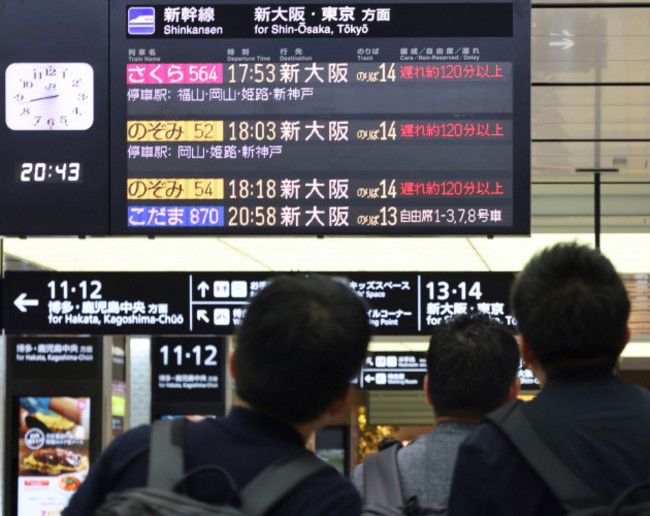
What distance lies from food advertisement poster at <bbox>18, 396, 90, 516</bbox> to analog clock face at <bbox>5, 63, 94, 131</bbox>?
16.4ft

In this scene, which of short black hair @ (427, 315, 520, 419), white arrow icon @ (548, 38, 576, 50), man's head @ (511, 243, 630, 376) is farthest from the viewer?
white arrow icon @ (548, 38, 576, 50)

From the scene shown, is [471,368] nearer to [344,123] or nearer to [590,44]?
[344,123]

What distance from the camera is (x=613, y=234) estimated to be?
9.10 metres

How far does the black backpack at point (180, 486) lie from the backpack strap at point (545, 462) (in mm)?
300

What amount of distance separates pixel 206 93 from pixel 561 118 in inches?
98.1

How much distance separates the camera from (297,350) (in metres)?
1.54

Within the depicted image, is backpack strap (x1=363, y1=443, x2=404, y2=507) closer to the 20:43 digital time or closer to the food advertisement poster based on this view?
the 20:43 digital time

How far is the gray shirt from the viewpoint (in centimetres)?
222

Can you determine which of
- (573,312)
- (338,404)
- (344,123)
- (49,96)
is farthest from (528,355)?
(49,96)

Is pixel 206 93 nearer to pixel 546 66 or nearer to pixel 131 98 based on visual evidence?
pixel 131 98

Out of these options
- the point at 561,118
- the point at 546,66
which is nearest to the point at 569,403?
the point at 546,66

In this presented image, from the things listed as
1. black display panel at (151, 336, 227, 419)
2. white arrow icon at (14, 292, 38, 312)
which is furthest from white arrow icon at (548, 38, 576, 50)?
black display panel at (151, 336, 227, 419)

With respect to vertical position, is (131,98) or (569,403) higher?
(131,98)

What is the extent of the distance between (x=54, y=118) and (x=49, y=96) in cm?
10
